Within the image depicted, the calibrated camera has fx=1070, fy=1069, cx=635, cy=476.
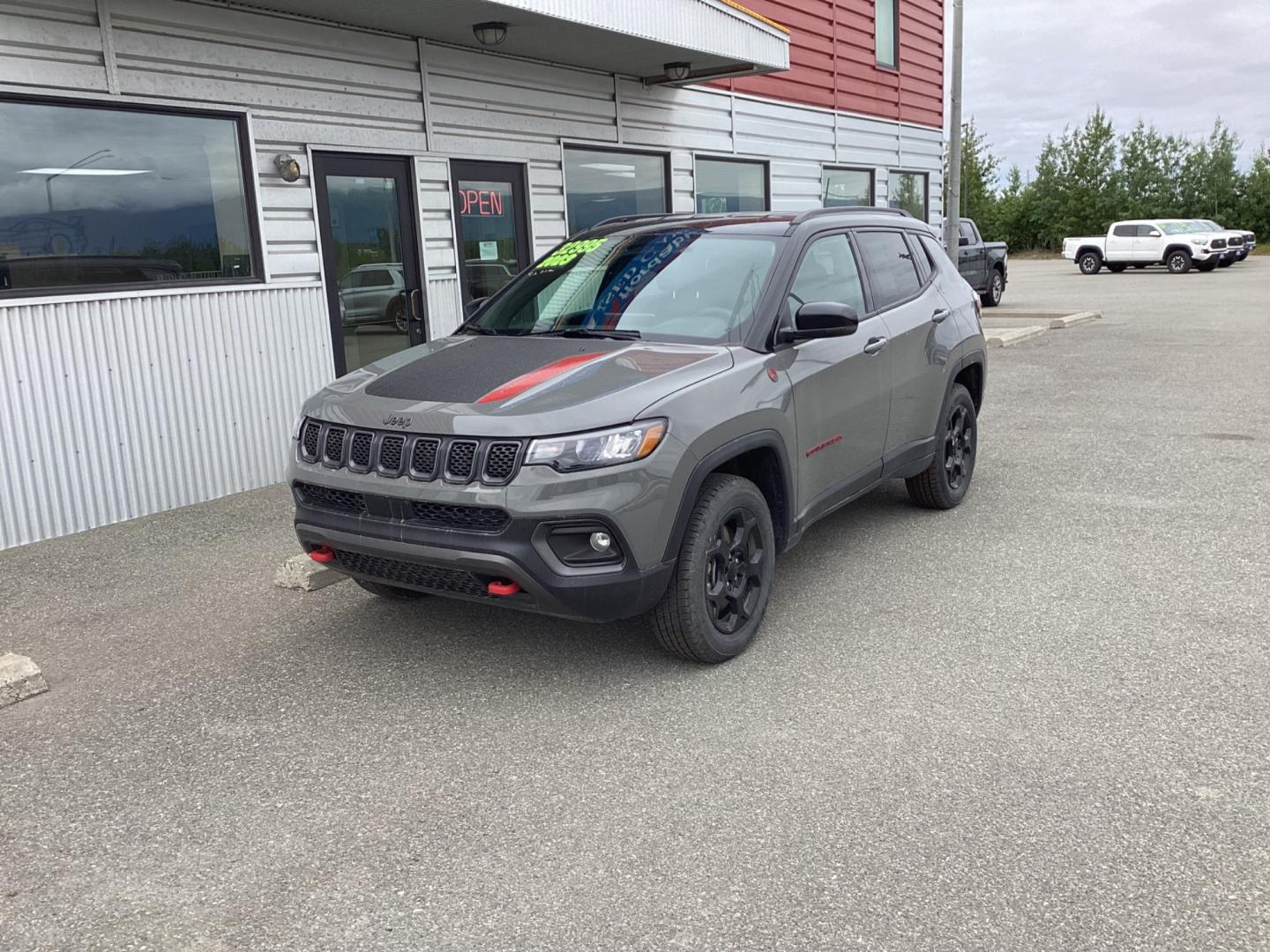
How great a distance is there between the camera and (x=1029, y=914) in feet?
9.02

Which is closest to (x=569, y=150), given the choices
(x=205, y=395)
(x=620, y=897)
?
(x=205, y=395)

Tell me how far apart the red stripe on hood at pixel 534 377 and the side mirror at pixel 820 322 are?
0.86m

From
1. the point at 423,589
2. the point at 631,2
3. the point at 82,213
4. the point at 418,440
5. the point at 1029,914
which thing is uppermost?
the point at 631,2

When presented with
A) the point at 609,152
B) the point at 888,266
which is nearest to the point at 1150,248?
the point at 609,152

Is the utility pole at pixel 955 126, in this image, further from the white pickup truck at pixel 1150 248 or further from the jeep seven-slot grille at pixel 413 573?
the white pickup truck at pixel 1150 248

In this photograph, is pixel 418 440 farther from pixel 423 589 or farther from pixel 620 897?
pixel 620 897

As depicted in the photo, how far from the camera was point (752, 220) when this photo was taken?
5.40m

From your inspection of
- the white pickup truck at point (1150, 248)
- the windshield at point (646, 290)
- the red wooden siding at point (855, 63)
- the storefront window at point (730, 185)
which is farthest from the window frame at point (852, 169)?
the white pickup truck at point (1150, 248)

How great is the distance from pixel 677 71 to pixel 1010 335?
7708 millimetres

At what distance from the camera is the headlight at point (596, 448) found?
12.5ft

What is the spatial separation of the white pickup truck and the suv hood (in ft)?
118

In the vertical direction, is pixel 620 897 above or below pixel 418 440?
below

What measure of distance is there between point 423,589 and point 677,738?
115 centimetres

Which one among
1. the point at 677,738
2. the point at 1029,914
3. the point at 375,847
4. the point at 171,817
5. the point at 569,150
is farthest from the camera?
the point at 569,150
